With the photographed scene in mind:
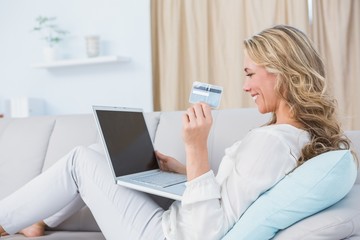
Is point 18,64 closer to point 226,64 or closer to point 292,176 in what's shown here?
point 226,64

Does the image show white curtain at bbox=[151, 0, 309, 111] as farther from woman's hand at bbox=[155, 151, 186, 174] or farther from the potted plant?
woman's hand at bbox=[155, 151, 186, 174]

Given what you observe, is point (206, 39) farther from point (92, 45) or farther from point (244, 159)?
point (244, 159)

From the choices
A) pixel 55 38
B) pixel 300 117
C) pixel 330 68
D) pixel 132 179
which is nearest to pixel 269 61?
pixel 300 117

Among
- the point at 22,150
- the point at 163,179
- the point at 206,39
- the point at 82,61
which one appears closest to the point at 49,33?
the point at 82,61

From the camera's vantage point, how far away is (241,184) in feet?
3.34

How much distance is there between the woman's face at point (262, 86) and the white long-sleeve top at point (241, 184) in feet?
0.39

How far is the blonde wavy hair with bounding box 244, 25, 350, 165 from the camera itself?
1101mm

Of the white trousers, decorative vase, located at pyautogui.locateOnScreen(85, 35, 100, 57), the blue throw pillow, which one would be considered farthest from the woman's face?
decorative vase, located at pyautogui.locateOnScreen(85, 35, 100, 57)

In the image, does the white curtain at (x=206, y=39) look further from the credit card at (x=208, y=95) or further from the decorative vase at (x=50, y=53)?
the credit card at (x=208, y=95)

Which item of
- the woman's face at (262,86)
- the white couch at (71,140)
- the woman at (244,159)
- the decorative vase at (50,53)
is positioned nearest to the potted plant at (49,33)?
the decorative vase at (50,53)

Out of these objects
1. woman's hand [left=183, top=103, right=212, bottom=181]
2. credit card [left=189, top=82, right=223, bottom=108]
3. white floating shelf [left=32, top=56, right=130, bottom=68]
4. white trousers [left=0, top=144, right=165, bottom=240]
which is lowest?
white trousers [left=0, top=144, right=165, bottom=240]

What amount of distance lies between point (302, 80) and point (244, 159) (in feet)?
0.88

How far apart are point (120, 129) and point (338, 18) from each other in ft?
5.46

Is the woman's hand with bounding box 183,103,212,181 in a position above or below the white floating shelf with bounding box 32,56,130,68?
below
